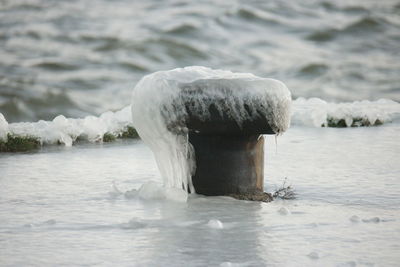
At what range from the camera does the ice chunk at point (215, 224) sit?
5.93 meters

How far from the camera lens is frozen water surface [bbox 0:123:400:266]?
16.8 ft

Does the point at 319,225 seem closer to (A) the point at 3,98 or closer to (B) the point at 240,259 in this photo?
(B) the point at 240,259

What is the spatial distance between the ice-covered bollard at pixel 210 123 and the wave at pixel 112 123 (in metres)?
4.16

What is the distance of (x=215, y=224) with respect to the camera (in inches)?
235

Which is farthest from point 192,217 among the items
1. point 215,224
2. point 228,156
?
point 228,156

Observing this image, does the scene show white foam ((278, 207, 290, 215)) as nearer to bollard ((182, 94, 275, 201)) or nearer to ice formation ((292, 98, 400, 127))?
bollard ((182, 94, 275, 201))

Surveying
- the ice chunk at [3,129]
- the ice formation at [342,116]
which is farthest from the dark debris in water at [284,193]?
the ice formation at [342,116]

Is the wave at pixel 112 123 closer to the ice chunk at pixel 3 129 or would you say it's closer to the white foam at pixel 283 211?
the ice chunk at pixel 3 129

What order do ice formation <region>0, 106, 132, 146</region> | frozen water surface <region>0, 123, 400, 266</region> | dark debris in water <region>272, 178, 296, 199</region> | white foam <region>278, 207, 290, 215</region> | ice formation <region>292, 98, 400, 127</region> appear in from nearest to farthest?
frozen water surface <region>0, 123, 400, 266</region> < white foam <region>278, 207, 290, 215</region> < dark debris in water <region>272, 178, 296, 199</region> < ice formation <region>0, 106, 132, 146</region> < ice formation <region>292, 98, 400, 127</region>

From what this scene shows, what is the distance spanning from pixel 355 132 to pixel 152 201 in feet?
20.7

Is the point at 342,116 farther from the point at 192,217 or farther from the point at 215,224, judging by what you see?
the point at 215,224

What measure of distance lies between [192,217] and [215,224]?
0.38 m

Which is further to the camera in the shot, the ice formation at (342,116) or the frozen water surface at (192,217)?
the ice formation at (342,116)

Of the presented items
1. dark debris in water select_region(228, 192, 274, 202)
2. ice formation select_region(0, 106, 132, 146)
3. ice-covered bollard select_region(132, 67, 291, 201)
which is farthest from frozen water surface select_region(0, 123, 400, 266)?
ice formation select_region(0, 106, 132, 146)
